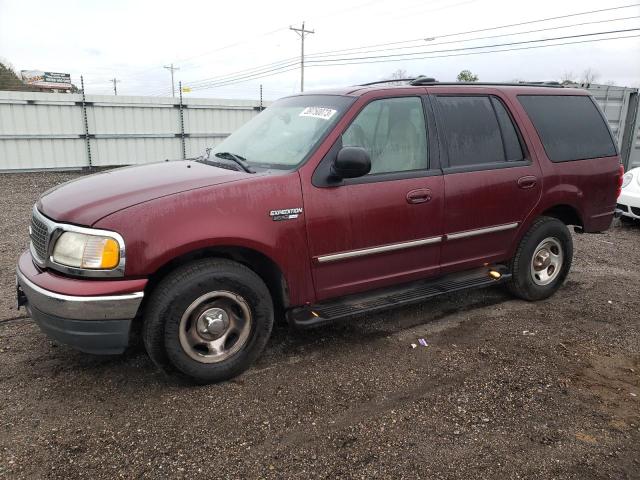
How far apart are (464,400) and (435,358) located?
1.87 ft

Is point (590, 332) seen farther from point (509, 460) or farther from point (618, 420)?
point (509, 460)

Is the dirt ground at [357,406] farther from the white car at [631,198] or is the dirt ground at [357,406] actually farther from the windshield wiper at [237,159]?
the white car at [631,198]

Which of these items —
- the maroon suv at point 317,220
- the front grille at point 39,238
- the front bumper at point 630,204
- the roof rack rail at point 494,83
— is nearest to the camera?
the maroon suv at point 317,220

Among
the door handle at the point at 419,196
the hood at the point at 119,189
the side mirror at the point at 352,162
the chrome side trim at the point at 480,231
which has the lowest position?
the chrome side trim at the point at 480,231

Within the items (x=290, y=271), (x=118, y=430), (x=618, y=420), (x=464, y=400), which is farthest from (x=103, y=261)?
(x=618, y=420)

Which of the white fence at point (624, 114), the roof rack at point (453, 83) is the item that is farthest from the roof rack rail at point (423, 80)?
the white fence at point (624, 114)

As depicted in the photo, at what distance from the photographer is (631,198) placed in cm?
820

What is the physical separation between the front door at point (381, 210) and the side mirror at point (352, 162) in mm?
136

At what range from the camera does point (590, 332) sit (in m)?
4.20

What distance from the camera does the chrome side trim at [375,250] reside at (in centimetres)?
347

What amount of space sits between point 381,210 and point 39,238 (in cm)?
227

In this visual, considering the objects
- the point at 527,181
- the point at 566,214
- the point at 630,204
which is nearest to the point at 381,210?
the point at 527,181

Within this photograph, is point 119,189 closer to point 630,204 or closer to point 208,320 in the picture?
point 208,320

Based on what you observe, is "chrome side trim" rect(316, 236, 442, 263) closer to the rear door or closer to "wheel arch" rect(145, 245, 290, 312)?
the rear door
